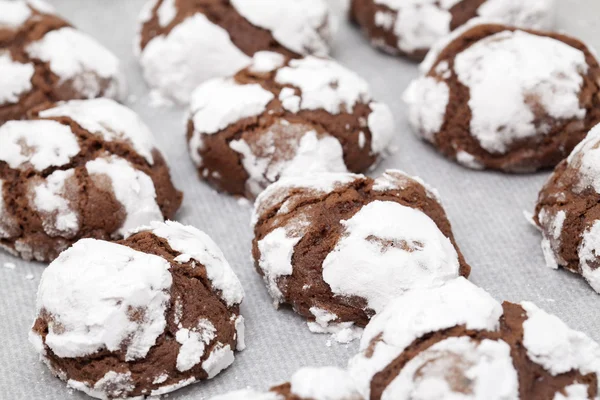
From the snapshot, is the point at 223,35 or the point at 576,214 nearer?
the point at 576,214

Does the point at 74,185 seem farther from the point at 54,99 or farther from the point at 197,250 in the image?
the point at 54,99

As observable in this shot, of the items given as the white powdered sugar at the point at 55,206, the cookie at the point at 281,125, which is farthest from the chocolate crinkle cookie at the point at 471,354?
the white powdered sugar at the point at 55,206

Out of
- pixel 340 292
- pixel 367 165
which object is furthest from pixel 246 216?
pixel 340 292

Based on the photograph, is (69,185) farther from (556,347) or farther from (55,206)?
(556,347)

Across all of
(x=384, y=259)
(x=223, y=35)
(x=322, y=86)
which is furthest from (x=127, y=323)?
(x=223, y=35)

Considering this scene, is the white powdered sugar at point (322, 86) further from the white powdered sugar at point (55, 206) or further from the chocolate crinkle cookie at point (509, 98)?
the white powdered sugar at point (55, 206)

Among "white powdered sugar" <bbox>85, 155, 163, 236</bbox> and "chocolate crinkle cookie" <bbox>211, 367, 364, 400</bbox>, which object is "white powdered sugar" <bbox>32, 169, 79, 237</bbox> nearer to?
"white powdered sugar" <bbox>85, 155, 163, 236</bbox>

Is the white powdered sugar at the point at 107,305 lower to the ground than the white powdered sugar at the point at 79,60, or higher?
higher
